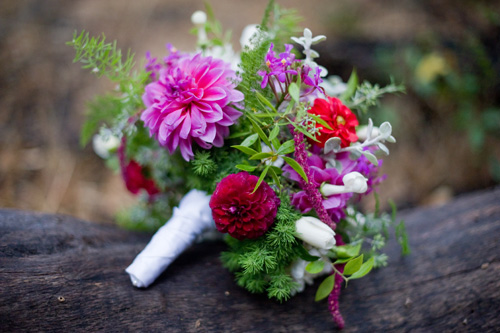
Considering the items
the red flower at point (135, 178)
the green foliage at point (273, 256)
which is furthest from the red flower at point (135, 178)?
the green foliage at point (273, 256)

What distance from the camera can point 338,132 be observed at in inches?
32.5

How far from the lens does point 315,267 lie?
814 mm

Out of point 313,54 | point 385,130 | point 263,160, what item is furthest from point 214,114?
point 385,130

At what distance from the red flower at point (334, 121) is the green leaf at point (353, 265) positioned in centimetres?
25

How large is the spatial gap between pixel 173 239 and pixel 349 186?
434 mm

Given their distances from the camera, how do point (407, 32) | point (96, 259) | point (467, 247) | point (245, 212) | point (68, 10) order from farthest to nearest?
point (68, 10)
point (407, 32)
point (467, 247)
point (96, 259)
point (245, 212)

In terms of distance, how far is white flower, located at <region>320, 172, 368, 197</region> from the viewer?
2.52ft

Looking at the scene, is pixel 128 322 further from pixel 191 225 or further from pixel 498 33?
pixel 498 33

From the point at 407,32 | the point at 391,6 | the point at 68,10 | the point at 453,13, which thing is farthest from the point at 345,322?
the point at 68,10

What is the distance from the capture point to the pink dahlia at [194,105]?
80cm

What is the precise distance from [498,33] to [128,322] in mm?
2245

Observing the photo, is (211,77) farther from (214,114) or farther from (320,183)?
(320,183)

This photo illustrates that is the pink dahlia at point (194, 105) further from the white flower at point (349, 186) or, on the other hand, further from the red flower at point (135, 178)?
the red flower at point (135, 178)

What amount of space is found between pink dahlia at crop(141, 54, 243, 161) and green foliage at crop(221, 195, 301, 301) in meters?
0.22
